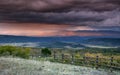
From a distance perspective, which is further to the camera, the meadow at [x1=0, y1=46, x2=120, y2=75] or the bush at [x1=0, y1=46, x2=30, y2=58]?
the bush at [x1=0, y1=46, x2=30, y2=58]

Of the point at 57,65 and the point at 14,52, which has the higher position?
the point at 57,65

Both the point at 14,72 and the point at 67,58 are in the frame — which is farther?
the point at 67,58

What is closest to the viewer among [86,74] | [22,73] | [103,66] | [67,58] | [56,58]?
[22,73]

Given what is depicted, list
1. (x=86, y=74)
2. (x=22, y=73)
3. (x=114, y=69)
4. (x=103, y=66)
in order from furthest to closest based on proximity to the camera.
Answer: (x=103, y=66) → (x=114, y=69) → (x=86, y=74) → (x=22, y=73)

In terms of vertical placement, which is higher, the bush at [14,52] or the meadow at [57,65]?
the meadow at [57,65]

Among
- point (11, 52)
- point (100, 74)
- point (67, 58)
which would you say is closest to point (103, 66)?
point (100, 74)

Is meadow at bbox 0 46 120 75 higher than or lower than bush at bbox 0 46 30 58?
higher

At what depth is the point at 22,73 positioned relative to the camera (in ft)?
90.1

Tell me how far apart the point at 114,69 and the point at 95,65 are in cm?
502

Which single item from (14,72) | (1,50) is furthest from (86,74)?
(1,50)

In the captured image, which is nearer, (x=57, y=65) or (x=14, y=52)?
(x=57, y=65)

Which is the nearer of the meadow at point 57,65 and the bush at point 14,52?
the meadow at point 57,65

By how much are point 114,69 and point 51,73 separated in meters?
10.1

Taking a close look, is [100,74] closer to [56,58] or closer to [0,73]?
[0,73]
